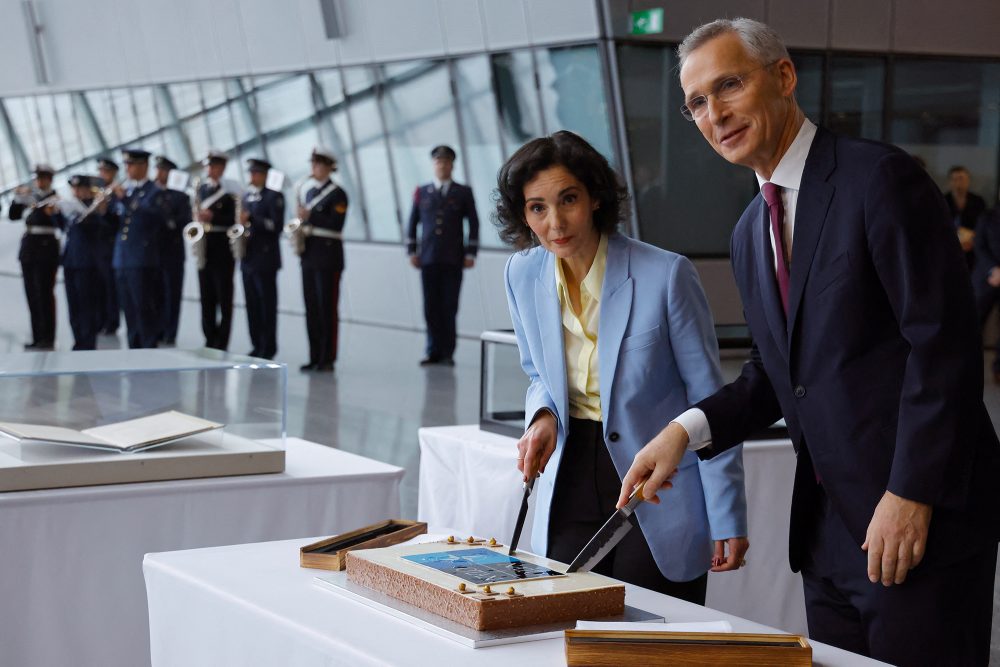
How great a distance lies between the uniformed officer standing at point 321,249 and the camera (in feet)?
37.1

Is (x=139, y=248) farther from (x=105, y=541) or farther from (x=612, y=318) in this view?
(x=612, y=318)

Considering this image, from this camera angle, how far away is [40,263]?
42.0ft

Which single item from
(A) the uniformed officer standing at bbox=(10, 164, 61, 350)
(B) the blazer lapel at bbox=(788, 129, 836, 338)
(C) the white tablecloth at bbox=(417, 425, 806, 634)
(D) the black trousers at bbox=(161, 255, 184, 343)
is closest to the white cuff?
(B) the blazer lapel at bbox=(788, 129, 836, 338)

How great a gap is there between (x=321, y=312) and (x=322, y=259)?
57 cm

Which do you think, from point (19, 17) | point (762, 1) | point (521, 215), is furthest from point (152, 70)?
point (521, 215)

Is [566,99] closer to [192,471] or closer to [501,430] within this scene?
[501,430]

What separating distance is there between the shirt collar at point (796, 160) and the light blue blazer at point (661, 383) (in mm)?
595

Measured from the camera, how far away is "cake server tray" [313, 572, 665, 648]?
5.70 feet

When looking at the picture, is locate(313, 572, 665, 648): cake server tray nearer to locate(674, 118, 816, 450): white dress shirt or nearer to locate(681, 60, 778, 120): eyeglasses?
locate(674, 118, 816, 450): white dress shirt

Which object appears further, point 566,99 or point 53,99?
point 53,99

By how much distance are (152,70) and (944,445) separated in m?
19.3

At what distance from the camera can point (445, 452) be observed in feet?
13.8

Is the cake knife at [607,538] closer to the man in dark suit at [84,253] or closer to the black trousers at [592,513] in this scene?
the black trousers at [592,513]

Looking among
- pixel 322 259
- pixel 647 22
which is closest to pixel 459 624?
pixel 322 259
